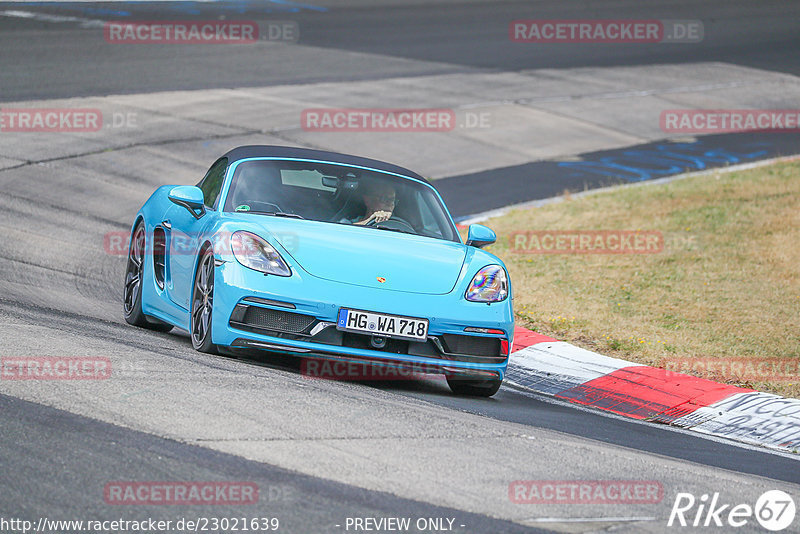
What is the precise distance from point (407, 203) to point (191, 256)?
1.57 metres

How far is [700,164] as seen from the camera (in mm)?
19078

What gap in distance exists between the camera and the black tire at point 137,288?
28.7ft

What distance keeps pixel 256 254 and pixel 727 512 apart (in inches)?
127

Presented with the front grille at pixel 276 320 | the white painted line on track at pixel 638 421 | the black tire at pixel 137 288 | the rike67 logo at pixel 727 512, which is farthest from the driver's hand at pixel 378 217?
the rike67 logo at pixel 727 512

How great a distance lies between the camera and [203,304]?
7.30 m

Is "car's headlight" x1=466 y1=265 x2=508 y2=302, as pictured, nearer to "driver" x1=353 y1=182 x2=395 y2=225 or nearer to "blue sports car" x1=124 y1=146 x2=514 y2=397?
"blue sports car" x1=124 y1=146 x2=514 y2=397

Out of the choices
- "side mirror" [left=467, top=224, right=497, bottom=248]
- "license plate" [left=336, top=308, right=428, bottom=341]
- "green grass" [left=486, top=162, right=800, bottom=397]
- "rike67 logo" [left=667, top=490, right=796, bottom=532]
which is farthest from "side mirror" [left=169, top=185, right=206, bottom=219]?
"rike67 logo" [left=667, top=490, right=796, bottom=532]

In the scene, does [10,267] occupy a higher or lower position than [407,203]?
lower

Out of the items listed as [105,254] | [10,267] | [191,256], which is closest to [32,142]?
[105,254]

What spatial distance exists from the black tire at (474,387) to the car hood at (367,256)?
0.73 meters

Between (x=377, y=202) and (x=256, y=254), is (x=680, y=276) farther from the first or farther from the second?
(x=256, y=254)

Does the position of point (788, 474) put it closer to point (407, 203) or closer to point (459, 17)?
point (407, 203)

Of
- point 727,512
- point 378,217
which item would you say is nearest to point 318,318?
point 378,217

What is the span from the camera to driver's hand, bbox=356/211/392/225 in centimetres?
803
